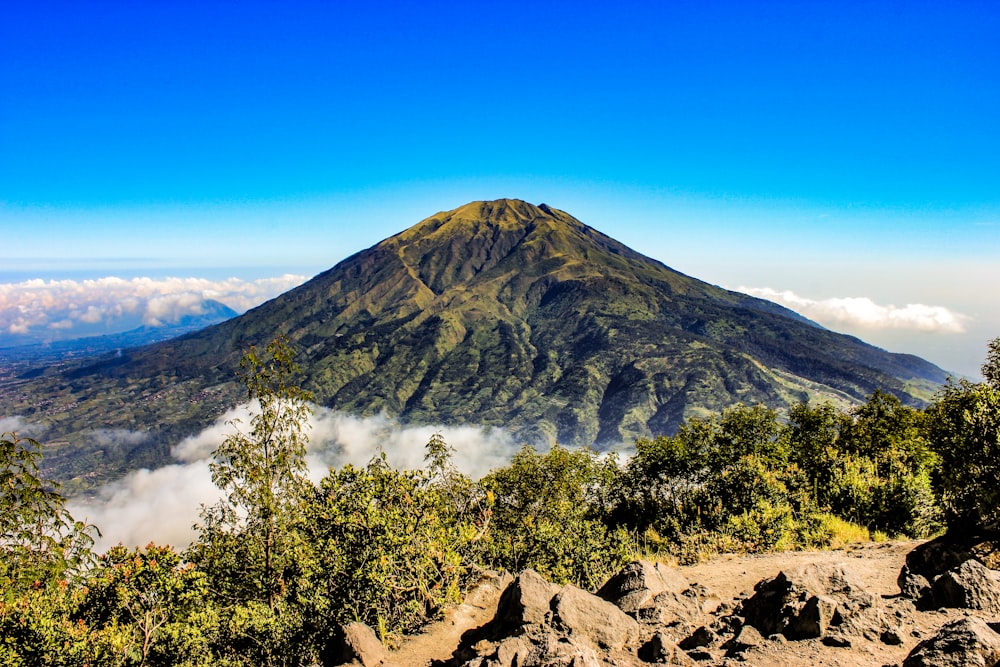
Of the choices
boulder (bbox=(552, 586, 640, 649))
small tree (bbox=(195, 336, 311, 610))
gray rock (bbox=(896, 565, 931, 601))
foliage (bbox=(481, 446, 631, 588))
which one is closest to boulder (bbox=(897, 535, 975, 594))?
gray rock (bbox=(896, 565, 931, 601))

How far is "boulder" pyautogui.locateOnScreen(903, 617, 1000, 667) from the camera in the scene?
7809 mm

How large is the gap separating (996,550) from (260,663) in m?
21.2

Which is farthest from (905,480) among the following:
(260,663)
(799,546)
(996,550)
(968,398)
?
(260,663)

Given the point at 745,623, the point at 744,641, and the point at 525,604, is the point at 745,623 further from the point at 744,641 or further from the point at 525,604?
the point at 525,604

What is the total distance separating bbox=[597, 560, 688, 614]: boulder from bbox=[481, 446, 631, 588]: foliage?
5991 mm

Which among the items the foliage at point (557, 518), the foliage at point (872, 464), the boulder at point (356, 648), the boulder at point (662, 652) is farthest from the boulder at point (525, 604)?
the foliage at point (872, 464)

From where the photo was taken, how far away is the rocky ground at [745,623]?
1005 centimetres

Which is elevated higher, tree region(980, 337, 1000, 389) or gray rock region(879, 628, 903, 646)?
tree region(980, 337, 1000, 389)

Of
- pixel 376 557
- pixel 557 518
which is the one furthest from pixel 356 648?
pixel 557 518

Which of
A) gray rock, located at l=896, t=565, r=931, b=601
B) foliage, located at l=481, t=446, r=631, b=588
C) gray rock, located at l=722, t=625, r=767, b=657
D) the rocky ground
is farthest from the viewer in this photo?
foliage, located at l=481, t=446, r=631, b=588

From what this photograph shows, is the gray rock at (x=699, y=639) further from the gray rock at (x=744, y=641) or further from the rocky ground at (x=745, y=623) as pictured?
the gray rock at (x=744, y=641)

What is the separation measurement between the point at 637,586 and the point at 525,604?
3492mm

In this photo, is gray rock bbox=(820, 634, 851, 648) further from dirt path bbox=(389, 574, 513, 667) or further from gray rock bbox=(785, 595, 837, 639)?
dirt path bbox=(389, 574, 513, 667)

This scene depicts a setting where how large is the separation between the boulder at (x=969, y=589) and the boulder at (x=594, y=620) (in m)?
6.65
